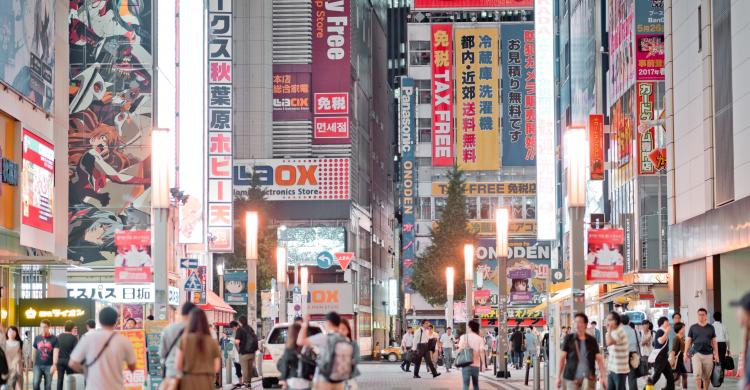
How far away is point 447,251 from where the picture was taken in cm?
9669

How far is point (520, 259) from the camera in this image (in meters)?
104

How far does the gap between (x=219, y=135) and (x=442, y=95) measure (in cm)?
4405

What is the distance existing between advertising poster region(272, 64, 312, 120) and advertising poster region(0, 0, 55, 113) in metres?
52.3

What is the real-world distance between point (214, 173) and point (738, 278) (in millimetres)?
25886

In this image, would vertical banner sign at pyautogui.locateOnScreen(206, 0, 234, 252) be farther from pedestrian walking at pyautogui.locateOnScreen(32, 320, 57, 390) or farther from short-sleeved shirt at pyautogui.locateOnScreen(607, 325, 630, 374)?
short-sleeved shirt at pyautogui.locateOnScreen(607, 325, 630, 374)

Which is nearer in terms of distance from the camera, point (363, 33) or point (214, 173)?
point (214, 173)

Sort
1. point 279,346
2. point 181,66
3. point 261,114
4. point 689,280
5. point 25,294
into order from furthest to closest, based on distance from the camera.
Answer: point 261,114 < point 181,66 < point 689,280 < point 25,294 < point 279,346

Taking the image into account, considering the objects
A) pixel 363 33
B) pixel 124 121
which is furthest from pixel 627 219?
pixel 363 33

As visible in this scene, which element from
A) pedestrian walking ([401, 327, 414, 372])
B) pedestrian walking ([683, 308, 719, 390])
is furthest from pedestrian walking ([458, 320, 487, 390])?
pedestrian walking ([401, 327, 414, 372])

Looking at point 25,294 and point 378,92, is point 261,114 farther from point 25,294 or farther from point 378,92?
point 25,294

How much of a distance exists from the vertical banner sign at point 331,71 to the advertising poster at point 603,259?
72075mm

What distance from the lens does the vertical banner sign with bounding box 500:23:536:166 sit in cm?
10444

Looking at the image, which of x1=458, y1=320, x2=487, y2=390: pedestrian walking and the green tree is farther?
the green tree

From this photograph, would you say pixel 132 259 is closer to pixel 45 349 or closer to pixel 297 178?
pixel 45 349
